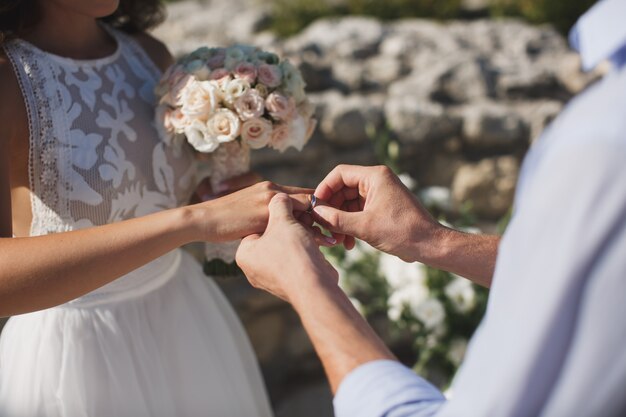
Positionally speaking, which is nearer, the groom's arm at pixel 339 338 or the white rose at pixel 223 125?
the groom's arm at pixel 339 338

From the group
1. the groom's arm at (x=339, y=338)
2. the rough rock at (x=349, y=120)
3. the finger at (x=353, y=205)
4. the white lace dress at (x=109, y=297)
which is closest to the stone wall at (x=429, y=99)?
the rough rock at (x=349, y=120)

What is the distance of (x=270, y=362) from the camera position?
11.2 feet

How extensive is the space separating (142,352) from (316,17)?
12.4 ft

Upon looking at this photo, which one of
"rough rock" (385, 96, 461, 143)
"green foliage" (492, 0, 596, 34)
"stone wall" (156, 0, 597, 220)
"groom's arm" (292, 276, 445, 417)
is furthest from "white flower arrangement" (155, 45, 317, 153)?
"green foliage" (492, 0, 596, 34)

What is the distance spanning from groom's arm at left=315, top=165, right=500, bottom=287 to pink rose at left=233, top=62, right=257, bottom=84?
50cm

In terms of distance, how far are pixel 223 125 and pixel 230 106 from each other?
61 millimetres

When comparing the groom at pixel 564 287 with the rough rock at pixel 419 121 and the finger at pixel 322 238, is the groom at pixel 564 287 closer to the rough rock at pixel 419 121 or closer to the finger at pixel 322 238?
the finger at pixel 322 238

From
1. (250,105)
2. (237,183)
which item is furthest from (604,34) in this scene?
(237,183)

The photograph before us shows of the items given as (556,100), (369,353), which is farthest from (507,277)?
(556,100)

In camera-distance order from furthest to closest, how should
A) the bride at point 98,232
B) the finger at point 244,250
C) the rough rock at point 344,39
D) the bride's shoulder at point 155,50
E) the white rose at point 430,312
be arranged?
the rough rock at point 344,39
the white rose at point 430,312
the bride's shoulder at point 155,50
the bride at point 98,232
the finger at point 244,250

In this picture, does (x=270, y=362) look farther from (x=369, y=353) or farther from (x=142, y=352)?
(x=369, y=353)

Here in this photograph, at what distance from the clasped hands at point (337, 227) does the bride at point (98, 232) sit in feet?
0.27

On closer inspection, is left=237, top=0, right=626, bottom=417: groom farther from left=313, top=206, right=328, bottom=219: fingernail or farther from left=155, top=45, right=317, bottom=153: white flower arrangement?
left=155, top=45, right=317, bottom=153: white flower arrangement

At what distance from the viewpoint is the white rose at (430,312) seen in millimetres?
2504
